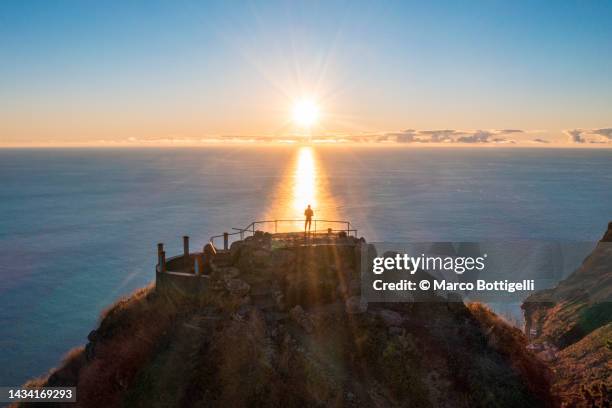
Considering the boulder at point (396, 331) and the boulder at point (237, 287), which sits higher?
the boulder at point (237, 287)

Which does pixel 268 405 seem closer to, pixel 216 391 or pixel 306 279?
pixel 216 391

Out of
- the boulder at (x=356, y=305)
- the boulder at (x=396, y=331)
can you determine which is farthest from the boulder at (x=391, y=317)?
the boulder at (x=356, y=305)

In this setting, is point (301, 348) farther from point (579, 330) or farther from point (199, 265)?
point (579, 330)

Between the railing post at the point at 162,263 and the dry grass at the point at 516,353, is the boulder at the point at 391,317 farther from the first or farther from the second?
the railing post at the point at 162,263

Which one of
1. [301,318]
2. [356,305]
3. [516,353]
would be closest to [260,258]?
[301,318]

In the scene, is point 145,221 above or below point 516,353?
below
